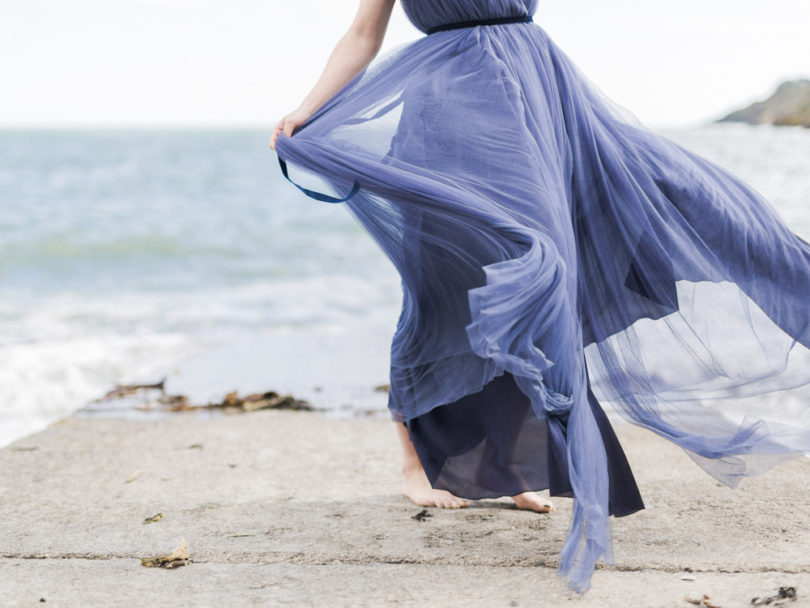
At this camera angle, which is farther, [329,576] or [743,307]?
[743,307]

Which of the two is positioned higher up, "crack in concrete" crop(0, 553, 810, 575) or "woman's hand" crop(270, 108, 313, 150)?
"woman's hand" crop(270, 108, 313, 150)

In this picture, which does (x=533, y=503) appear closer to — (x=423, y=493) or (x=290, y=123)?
(x=423, y=493)

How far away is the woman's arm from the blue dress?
5.3 inches

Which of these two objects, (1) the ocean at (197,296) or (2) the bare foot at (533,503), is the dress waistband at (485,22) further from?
(2) the bare foot at (533,503)

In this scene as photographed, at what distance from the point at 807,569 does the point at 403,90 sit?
169 cm

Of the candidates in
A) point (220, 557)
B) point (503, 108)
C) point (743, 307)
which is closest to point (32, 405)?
point (220, 557)

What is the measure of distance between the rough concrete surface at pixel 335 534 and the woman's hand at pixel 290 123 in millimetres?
1201

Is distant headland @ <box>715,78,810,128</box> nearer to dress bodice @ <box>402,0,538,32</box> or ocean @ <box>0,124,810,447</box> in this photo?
ocean @ <box>0,124,810,447</box>

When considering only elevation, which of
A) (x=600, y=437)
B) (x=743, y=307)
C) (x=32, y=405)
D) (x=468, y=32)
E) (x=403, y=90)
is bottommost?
A: (x=32, y=405)

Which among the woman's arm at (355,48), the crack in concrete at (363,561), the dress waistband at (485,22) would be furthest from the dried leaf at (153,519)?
the dress waistband at (485,22)

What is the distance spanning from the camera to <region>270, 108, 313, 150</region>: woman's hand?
2666 millimetres

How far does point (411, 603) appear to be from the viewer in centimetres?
200

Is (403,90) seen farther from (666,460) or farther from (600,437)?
(666,460)

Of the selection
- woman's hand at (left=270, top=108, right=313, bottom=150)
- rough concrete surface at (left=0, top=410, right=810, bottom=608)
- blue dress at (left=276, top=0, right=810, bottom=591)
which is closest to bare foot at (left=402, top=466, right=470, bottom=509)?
rough concrete surface at (left=0, top=410, right=810, bottom=608)
